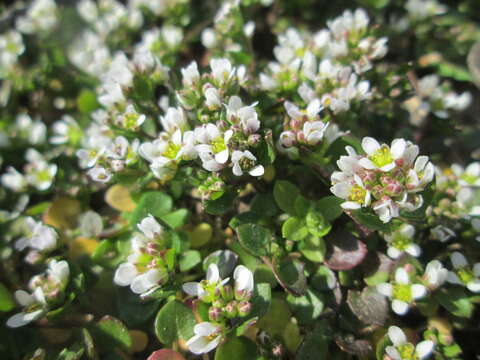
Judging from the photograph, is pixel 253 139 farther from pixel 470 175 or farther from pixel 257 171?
pixel 470 175

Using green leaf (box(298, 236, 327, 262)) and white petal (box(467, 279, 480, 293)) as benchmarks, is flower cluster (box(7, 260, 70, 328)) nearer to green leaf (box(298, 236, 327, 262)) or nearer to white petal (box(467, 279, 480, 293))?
green leaf (box(298, 236, 327, 262))

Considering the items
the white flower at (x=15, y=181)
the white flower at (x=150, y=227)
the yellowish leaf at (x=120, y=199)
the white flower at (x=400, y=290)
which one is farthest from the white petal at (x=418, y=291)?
the white flower at (x=15, y=181)

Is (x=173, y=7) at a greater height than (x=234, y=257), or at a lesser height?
greater

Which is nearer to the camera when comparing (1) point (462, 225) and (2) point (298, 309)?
(2) point (298, 309)

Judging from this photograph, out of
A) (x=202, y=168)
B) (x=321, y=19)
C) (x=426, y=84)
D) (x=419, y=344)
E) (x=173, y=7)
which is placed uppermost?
(x=173, y=7)

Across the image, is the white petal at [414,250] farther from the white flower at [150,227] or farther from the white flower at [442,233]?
the white flower at [150,227]

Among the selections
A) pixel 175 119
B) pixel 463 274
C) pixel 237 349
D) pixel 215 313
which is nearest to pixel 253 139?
pixel 175 119

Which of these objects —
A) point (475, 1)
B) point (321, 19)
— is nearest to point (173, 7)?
point (321, 19)

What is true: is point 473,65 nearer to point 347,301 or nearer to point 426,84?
point 426,84
